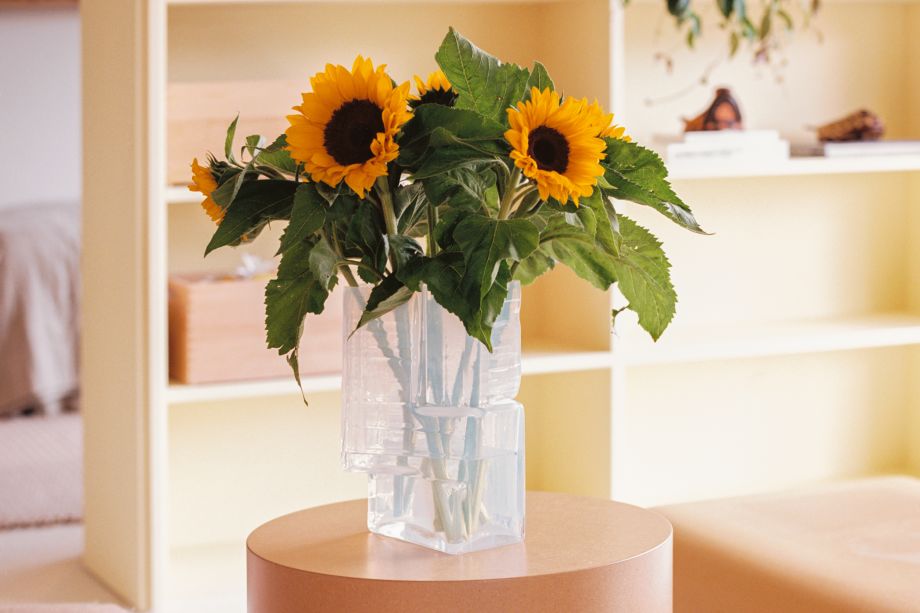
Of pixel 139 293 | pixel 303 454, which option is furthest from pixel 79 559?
pixel 139 293

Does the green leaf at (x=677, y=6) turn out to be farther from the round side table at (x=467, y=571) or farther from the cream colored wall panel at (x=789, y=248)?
the round side table at (x=467, y=571)

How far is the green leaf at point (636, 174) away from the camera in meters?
1.13

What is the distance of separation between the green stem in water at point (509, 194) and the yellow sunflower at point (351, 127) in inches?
4.0

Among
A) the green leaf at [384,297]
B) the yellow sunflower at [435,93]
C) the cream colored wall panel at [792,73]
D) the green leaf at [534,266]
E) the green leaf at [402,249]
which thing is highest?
the cream colored wall panel at [792,73]

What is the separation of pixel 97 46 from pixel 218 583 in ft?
3.13

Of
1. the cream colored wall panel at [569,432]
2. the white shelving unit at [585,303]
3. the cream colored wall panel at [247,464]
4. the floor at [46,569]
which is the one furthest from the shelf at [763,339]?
the floor at [46,569]

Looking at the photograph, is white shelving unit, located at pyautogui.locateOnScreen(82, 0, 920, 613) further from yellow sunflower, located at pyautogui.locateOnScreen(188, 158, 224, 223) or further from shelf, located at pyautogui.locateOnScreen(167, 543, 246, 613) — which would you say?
yellow sunflower, located at pyautogui.locateOnScreen(188, 158, 224, 223)

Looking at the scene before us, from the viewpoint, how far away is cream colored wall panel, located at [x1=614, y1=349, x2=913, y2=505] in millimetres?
2854

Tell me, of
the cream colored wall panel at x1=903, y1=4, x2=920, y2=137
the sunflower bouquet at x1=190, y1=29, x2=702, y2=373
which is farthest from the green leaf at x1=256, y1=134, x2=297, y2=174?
the cream colored wall panel at x1=903, y1=4, x2=920, y2=137

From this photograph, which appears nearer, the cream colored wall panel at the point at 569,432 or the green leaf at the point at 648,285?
the green leaf at the point at 648,285

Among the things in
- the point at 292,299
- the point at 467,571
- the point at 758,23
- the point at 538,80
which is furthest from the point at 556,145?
the point at 758,23

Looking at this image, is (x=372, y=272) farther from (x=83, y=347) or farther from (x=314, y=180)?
(x=83, y=347)

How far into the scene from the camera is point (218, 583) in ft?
7.80

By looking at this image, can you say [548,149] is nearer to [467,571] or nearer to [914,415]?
[467,571]
